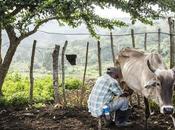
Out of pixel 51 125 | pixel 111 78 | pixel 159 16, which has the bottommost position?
pixel 51 125

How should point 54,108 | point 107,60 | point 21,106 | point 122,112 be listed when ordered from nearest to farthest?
A: point 122,112 < point 54,108 < point 21,106 < point 107,60

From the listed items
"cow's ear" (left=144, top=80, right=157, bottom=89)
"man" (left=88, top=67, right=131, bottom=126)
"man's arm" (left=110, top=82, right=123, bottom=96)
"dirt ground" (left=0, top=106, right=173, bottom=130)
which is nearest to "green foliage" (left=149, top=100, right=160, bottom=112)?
"dirt ground" (left=0, top=106, right=173, bottom=130)

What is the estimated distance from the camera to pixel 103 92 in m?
8.99

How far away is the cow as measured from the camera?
8.36 metres

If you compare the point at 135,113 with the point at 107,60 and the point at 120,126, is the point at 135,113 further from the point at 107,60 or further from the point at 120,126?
the point at 107,60

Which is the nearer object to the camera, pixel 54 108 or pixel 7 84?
pixel 54 108

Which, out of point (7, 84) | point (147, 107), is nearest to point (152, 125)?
point (147, 107)

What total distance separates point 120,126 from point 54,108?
2.69 meters

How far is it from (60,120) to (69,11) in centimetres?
275

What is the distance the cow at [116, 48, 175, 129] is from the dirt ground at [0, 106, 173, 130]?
18.9 inches

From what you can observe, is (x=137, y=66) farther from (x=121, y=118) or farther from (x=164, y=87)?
(x=164, y=87)

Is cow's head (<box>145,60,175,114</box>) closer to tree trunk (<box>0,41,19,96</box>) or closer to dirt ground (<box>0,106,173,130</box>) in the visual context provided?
dirt ground (<box>0,106,173,130</box>)

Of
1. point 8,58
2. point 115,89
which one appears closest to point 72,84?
point 8,58

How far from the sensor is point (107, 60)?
61156mm
